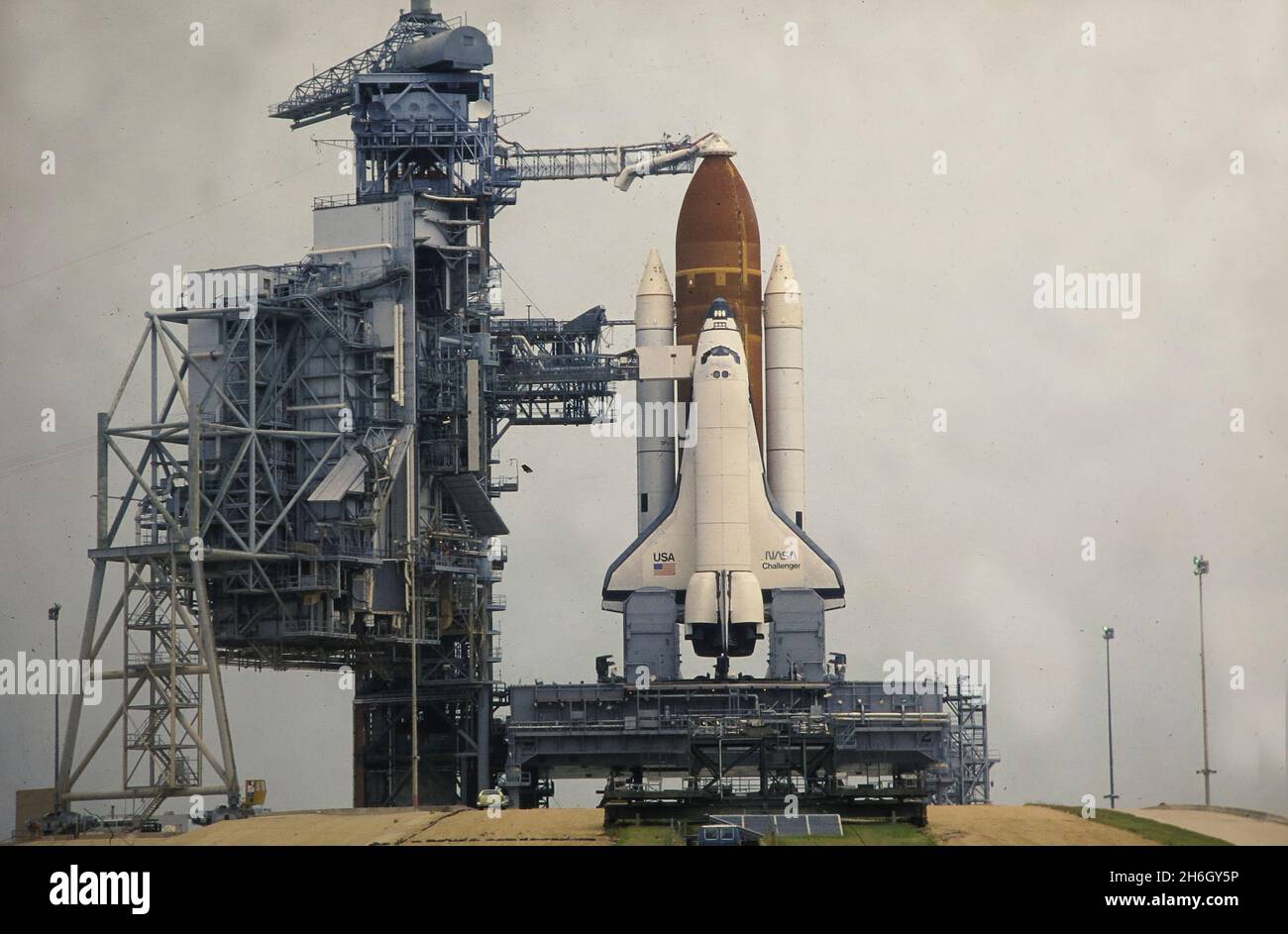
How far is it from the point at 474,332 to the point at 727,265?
31.1 feet

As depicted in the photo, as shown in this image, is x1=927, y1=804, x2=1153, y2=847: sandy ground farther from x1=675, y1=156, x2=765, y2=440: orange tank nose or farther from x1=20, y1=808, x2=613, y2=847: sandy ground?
x1=675, y1=156, x2=765, y2=440: orange tank nose

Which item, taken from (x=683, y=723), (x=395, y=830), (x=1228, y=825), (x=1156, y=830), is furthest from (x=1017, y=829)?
(x=683, y=723)

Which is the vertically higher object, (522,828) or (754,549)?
(754,549)

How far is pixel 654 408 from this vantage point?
90.9 metres

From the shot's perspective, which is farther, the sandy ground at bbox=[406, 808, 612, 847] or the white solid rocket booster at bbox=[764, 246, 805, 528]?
the white solid rocket booster at bbox=[764, 246, 805, 528]

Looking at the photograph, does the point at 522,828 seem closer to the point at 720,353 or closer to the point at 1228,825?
the point at 1228,825

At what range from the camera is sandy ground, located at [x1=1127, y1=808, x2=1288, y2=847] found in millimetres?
63050

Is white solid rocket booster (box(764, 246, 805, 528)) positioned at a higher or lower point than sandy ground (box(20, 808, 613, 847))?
higher

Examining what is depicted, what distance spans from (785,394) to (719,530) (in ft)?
21.5

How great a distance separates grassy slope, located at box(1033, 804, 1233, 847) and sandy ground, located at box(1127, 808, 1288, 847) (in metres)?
0.38

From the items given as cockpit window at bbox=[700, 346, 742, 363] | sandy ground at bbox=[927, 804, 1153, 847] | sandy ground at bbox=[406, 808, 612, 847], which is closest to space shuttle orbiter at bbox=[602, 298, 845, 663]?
cockpit window at bbox=[700, 346, 742, 363]
